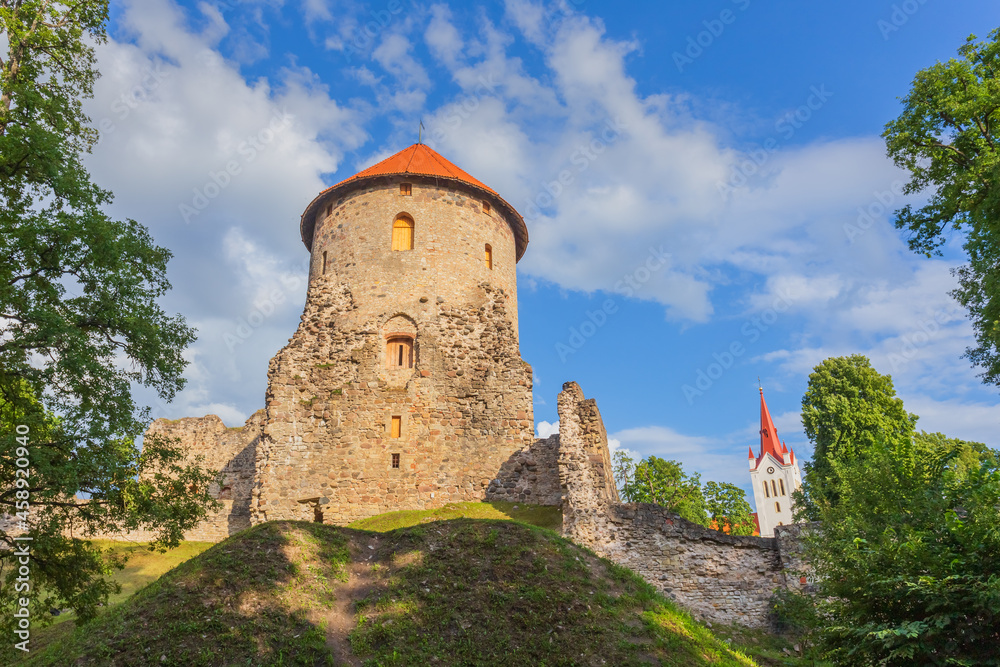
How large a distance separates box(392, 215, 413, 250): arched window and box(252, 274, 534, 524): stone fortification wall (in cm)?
226

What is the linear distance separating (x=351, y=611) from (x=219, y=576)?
247cm

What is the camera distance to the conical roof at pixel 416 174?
2297cm

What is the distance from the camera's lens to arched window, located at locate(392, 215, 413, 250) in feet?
73.0

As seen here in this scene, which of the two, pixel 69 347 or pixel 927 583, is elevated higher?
pixel 69 347

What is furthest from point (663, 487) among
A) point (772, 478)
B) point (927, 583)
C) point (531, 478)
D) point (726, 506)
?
point (772, 478)

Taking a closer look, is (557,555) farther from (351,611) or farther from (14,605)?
(14,605)

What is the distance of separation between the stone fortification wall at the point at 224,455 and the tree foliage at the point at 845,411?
22702mm

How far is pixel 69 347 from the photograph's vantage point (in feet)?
32.4

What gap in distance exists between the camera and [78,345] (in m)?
9.87

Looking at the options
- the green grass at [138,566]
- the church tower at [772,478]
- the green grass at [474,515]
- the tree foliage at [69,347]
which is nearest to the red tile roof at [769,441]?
the church tower at [772,478]

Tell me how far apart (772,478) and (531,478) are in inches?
2523

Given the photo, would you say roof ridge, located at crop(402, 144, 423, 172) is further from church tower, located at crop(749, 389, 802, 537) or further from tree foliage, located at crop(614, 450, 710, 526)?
church tower, located at crop(749, 389, 802, 537)

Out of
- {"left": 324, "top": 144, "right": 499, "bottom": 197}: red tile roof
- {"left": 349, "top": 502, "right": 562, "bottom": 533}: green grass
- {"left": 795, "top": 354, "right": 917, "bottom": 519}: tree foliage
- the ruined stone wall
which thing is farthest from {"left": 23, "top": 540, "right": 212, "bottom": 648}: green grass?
{"left": 795, "top": 354, "right": 917, "bottom": 519}: tree foliage

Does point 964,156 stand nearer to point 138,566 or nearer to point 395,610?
point 395,610
